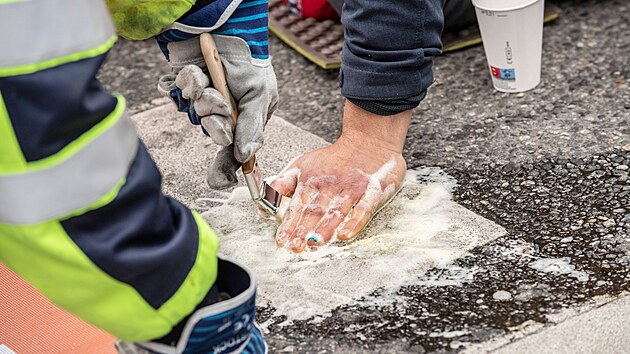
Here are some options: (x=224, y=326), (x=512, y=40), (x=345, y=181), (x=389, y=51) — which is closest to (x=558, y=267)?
(x=345, y=181)

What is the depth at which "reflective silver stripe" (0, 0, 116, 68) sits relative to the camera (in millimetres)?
993

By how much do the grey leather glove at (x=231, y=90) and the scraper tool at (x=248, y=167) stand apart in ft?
0.06

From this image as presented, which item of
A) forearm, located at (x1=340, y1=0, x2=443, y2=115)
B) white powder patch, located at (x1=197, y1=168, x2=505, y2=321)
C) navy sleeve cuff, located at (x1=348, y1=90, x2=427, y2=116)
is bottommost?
white powder patch, located at (x1=197, y1=168, x2=505, y2=321)

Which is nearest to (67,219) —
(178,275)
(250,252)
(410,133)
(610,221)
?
(178,275)

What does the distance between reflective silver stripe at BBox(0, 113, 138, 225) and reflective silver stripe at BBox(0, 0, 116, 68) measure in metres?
0.12

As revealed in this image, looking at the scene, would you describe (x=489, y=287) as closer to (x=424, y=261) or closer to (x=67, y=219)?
(x=424, y=261)

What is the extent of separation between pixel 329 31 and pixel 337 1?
0.15m

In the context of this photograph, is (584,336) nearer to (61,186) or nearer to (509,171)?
(509,171)

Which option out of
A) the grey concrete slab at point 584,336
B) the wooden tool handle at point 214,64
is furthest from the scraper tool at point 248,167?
the grey concrete slab at point 584,336

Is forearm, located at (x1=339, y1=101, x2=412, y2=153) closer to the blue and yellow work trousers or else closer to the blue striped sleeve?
the blue striped sleeve

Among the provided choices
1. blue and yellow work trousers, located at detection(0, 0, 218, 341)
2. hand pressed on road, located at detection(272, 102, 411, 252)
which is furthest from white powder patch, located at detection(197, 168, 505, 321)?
blue and yellow work trousers, located at detection(0, 0, 218, 341)

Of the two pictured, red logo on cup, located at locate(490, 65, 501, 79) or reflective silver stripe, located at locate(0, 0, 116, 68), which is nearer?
reflective silver stripe, located at locate(0, 0, 116, 68)

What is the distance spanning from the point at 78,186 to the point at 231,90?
673mm

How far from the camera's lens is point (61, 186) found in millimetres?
1021
